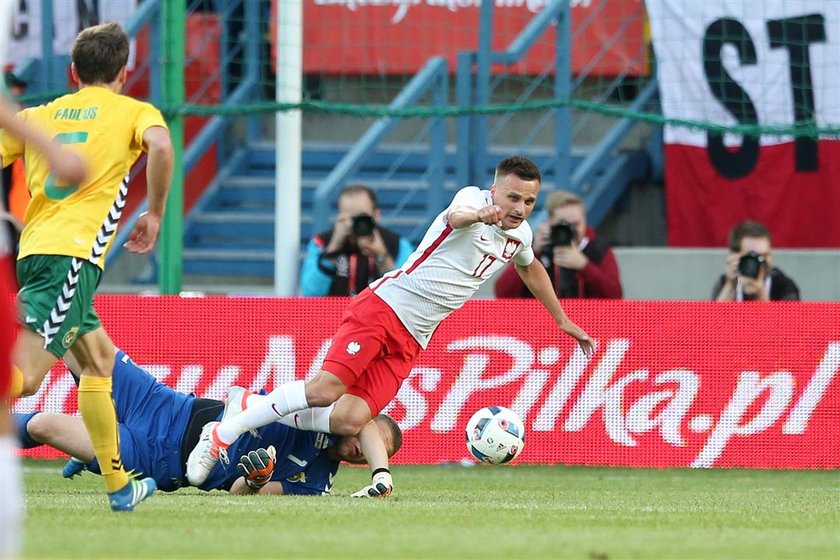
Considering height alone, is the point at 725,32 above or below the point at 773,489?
above

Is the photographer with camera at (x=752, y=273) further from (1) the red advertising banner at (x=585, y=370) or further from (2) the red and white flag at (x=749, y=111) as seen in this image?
(2) the red and white flag at (x=749, y=111)

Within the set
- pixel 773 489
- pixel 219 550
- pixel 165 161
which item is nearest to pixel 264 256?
pixel 773 489

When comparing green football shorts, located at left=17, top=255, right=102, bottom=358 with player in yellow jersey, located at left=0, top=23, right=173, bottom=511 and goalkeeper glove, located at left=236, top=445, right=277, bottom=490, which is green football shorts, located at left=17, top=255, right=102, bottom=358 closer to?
player in yellow jersey, located at left=0, top=23, right=173, bottom=511

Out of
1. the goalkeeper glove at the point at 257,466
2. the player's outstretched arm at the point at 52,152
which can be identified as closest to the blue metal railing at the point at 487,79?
the goalkeeper glove at the point at 257,466

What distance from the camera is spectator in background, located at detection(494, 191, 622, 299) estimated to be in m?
10.9

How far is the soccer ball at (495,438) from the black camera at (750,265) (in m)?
2.86

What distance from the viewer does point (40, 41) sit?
14.0 m

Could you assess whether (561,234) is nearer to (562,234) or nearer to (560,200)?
(562,234)

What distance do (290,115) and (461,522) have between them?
5.57 meters

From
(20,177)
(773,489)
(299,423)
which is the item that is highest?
(20,177)

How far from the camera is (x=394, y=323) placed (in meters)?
8.16

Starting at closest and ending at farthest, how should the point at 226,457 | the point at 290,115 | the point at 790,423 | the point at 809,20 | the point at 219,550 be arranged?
1. the point at 219,550
2. the point at 226,457
3. the point at 790,423
4. the point at 290,115
5. the point at 809,20

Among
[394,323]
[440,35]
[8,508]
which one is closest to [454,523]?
[394,323]

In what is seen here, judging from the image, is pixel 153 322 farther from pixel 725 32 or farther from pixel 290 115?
pixel 725 32
